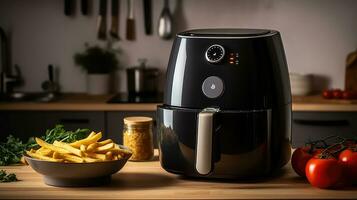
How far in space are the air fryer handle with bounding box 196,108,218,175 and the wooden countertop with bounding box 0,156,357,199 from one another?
5 cm

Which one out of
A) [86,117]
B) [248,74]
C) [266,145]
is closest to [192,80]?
[248,74]

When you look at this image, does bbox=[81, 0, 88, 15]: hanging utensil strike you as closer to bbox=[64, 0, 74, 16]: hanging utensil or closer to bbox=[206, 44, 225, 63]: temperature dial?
bbox=[64, 0, 74, 16]: hanging utensil

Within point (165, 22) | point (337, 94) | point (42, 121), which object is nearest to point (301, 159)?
point (337, 94)

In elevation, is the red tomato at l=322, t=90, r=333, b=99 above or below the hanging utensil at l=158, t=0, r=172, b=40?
below

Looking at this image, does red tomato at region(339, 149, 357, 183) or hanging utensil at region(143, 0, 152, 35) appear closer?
red tomato at region(339, 149, 357, 183)

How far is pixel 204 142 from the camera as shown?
1.69 m

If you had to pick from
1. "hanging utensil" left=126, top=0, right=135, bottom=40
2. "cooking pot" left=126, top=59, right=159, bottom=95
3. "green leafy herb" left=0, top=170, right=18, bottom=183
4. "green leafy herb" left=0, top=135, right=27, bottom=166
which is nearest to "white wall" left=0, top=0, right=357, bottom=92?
"hanging utensil" left=126, top=0, right=135, bottom=40

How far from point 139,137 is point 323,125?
1.70 meters

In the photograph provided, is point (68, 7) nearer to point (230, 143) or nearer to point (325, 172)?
point (230, 143)

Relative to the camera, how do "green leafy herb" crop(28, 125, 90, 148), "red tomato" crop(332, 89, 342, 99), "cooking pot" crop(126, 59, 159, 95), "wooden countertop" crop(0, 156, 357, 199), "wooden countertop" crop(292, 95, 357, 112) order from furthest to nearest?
"cooking pot" crop(126, 59, 159, 95), "red tomato" crop(332, 89, 342, 99), "wooden countertop" crop(292, 95, 357, 112), "green leafy herb" crop(28, 125, 90, 148), "wooden countertop" crop(0, 156, 357, 199)

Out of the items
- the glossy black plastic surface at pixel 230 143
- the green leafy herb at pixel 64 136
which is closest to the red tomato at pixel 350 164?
the glossy black plastic surface at pixel 230 143

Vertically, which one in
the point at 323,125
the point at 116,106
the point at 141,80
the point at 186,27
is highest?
the point at 186,27

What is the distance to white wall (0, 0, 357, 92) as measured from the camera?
12.7 feet

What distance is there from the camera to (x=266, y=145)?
5.86 ft
